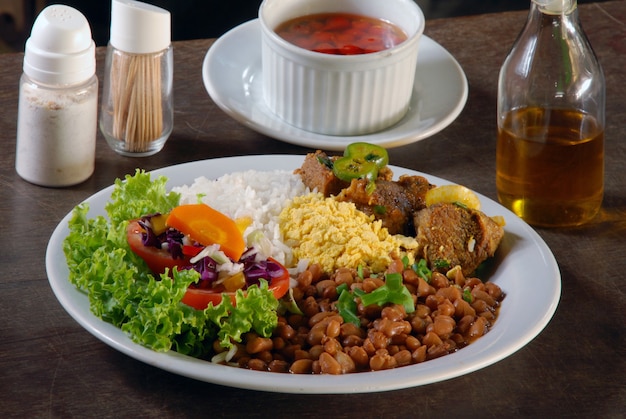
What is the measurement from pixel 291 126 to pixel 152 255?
0.80 meters

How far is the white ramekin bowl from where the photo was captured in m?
2.37

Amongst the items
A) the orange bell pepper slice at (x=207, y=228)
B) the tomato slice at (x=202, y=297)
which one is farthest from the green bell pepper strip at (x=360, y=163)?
the tomato slice at (x=202, y=297)

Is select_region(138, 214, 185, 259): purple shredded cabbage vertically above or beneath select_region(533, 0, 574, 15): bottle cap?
beneath

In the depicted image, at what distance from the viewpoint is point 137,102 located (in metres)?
2.30

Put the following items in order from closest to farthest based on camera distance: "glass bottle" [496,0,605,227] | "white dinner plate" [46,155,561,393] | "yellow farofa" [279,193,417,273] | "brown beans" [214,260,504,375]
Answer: "white dinner plate" [46,155,561,393] < "brown beans" [214,260,504,375] < "yellow farofa" [279,193,417,273] < "glass bottle" [496,0,605,227]

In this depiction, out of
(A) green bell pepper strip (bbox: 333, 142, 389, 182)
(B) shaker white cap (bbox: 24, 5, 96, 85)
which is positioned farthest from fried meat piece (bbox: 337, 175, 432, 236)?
(B) shaker white cap (bbox: 24, 5, 96, 85)

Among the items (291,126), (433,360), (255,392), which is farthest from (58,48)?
(433,360)

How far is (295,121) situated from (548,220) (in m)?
0.67

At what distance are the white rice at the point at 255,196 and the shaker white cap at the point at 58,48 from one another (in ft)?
1.11

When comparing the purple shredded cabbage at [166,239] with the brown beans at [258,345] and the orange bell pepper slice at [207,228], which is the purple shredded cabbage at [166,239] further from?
the brown beans at [258,345]

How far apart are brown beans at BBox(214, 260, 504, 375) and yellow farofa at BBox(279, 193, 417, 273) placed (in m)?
0.04

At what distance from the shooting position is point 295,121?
2.46 meters

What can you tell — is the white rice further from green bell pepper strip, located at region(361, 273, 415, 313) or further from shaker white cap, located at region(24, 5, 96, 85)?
shaker white cap, located at region(24, 5, 96, 85)

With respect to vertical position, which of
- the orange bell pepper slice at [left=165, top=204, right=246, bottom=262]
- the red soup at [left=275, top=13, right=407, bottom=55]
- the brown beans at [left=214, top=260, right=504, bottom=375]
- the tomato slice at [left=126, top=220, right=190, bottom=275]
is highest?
the red soup at [left=275, top=13, right=407, bottom=55]
